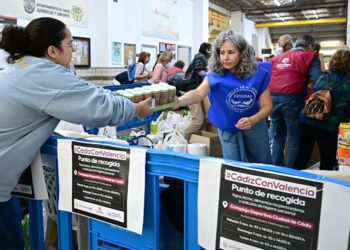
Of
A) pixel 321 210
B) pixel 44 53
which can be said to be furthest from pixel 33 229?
pixel 321 210

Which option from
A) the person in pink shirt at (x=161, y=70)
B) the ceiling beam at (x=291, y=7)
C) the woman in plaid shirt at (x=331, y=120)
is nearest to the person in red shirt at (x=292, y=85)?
the woman in plaid shirt at (x=331, y=120)

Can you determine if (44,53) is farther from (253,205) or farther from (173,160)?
(253,205)

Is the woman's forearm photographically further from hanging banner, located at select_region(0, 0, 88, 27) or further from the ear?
hanging banner, located at select_region(0, 0, 88, 27)

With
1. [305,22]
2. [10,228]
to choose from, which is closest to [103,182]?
[10,228]

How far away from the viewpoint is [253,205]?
0.94m

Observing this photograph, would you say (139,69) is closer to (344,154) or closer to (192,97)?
(192,97)

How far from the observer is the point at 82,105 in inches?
51.7

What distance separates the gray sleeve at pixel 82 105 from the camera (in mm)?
1300

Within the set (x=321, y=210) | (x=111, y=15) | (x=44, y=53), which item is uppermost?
(x=111, y=15)

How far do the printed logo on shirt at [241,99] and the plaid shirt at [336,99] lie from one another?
1.11 meters

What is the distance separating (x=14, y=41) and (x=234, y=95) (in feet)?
4.41

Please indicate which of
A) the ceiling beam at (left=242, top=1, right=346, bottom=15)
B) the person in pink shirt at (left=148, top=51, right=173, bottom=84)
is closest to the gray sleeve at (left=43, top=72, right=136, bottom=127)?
the person in pink shirt at (left=148, top=51, right=173, bottom=84)

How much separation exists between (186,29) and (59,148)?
10790mm

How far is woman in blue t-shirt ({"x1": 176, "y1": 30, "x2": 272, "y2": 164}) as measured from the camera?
7.66ft
